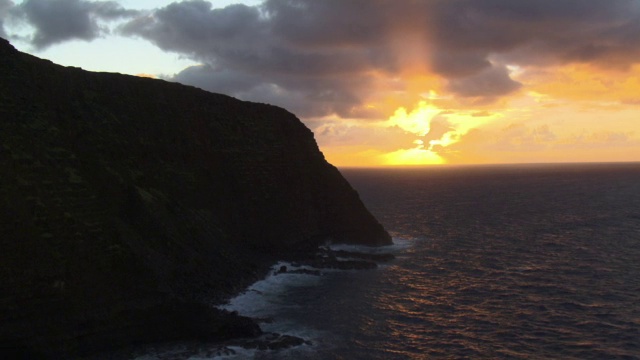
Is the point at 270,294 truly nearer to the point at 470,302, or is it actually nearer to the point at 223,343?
the point at 223,343

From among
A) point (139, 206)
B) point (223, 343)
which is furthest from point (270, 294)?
point (139, 206)

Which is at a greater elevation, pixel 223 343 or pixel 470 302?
pixel 223 343

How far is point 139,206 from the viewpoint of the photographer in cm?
4584

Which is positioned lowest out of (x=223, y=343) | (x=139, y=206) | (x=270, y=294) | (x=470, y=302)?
(x=470, y=302)

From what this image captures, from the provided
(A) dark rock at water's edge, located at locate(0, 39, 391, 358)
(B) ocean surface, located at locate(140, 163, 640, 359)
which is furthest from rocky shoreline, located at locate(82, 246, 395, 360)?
(B) ocean surface, located at locate(140, 163, 640, 359)

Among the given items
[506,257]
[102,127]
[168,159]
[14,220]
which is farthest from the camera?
[506,257]

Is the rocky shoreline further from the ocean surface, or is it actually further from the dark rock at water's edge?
the ocean surface

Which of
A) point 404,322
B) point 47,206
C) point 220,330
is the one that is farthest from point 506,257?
point 47,206

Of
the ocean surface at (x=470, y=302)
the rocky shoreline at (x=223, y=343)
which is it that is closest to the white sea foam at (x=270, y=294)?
the ocean surface at (x=470, y=302)

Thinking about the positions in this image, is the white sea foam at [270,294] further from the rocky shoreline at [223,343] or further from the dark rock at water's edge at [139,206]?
the rocky shoreline at [223,343]

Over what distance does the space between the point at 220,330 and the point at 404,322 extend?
15.3 meters

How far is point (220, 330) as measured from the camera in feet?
121

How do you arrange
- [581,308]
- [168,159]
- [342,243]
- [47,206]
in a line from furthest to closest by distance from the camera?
[342,243], [168,159], [581,308], [47,206]

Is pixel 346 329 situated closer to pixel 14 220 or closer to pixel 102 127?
pixel 14 220
